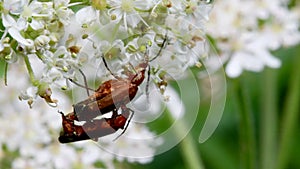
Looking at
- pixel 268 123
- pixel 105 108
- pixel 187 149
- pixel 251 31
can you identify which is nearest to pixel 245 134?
pixel 187 149

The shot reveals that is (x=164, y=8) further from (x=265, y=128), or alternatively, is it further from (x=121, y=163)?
(x=265, y=128)

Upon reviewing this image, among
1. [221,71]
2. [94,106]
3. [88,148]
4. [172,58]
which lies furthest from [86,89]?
[221,71]

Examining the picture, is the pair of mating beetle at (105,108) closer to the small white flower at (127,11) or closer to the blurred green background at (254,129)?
the small white flower at (127,11)

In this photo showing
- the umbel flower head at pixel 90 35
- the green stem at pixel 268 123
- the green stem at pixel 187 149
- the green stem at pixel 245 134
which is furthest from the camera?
the green stem at pixel 268 123

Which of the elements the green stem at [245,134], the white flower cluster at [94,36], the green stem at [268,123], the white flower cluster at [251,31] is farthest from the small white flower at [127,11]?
the green stem at [268,123]

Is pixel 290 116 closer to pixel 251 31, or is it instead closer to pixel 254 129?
pixel 251 31

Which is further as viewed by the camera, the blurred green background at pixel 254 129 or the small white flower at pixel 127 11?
the blurred green background at pixel 254 129

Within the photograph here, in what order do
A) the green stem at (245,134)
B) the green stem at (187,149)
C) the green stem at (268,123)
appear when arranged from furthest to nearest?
1. the green stem at (268,123)
2. the green stem at (187,149)
3. the green stem at (245,134)
